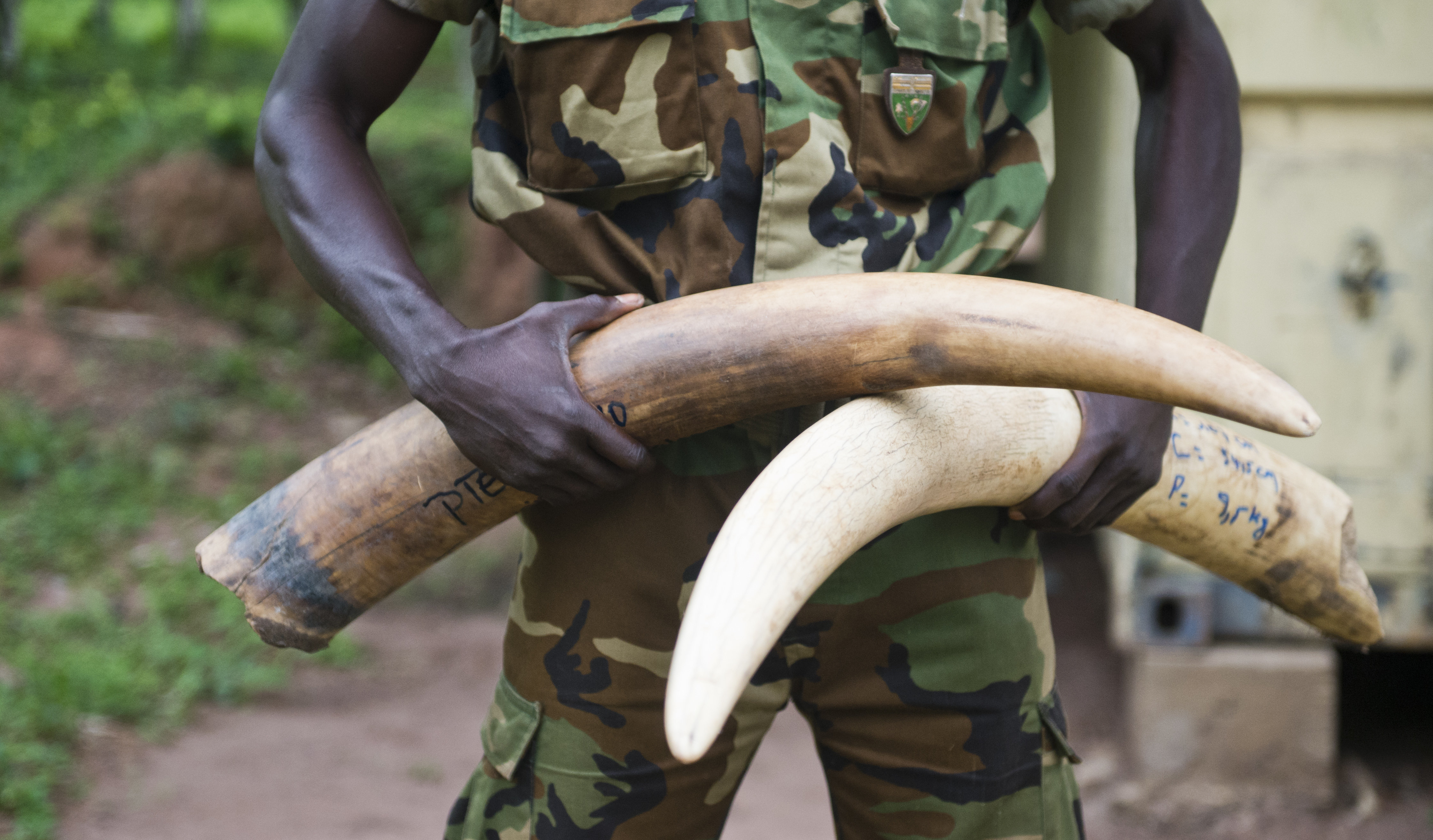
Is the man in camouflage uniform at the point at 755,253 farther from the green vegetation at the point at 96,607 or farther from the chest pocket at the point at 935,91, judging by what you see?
the green vegetation at the point at 96,607

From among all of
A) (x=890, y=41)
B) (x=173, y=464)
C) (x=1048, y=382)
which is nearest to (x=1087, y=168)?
(x=890, y=41)

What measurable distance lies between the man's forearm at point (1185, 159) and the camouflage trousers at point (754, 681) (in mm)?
360

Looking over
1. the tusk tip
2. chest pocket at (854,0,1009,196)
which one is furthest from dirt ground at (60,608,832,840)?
the tusk tip

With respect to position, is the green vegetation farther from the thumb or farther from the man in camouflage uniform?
the thumb

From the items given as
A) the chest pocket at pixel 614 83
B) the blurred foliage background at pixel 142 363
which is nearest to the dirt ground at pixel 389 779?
the blurred foliage background at pixel 142 363

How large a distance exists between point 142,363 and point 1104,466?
15.9 feet

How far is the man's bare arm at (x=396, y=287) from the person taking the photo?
46.4 inches

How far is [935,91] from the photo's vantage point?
1382 millimetres

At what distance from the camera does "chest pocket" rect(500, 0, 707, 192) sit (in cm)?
130

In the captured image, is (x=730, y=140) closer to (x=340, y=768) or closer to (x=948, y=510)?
(x=948, y=510)

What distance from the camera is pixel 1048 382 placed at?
1.16 m

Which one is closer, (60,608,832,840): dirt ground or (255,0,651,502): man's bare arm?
(255,0,651,502): man's bare arm

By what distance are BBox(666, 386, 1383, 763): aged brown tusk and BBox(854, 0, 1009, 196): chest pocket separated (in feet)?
0.90

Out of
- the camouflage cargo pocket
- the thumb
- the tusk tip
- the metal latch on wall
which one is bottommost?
the camouflage cargo pocket
